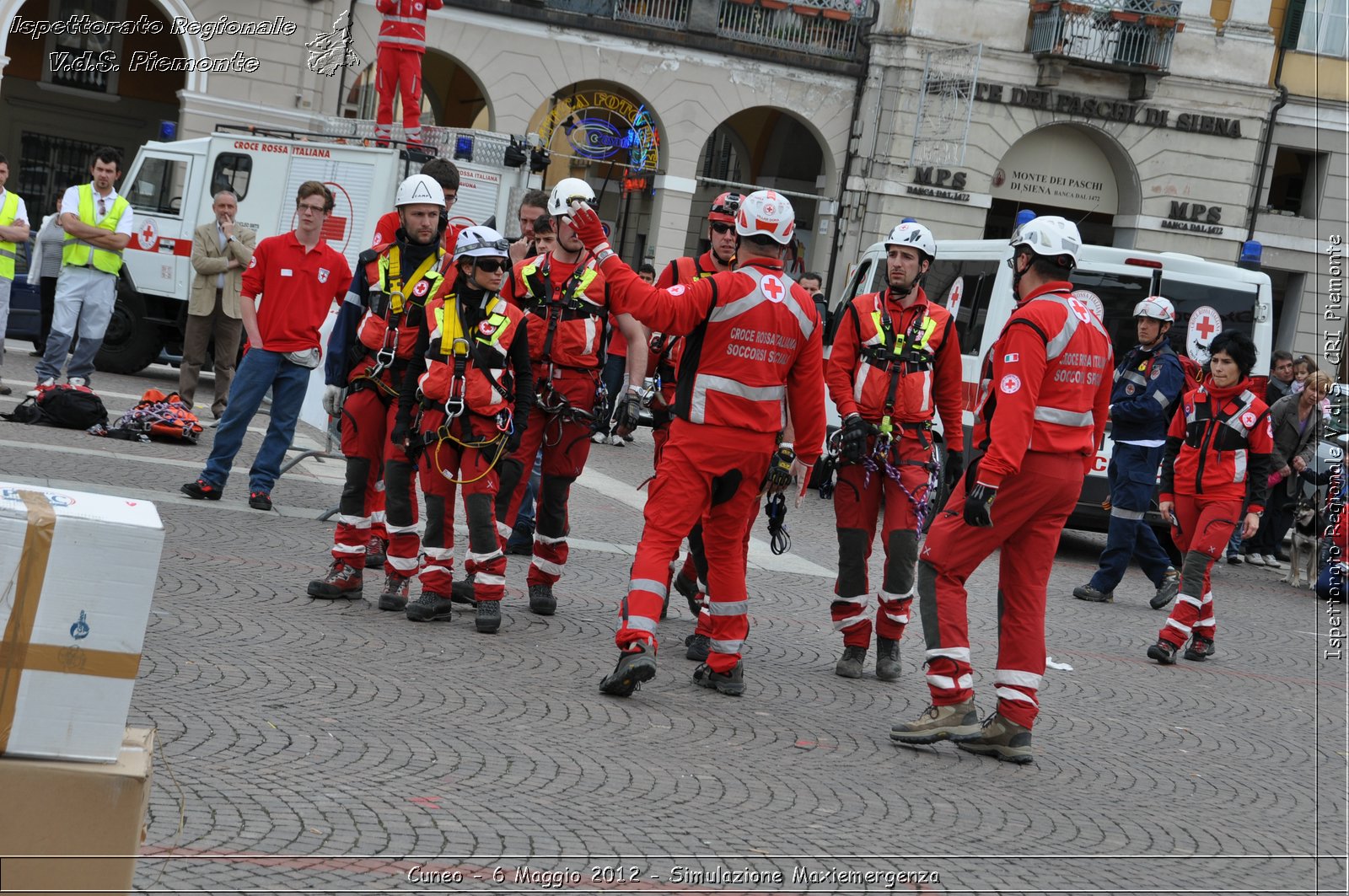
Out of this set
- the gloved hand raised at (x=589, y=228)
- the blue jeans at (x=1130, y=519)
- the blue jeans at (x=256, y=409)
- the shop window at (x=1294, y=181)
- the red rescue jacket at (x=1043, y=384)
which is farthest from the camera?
the shop window at (x=1294, y=181)

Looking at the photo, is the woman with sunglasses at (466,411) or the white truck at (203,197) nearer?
the woman with sunglasses at (466,411)

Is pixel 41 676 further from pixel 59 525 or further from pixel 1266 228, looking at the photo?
pixel 1266 228

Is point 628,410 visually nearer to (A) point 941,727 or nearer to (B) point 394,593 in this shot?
(B) point 394,593

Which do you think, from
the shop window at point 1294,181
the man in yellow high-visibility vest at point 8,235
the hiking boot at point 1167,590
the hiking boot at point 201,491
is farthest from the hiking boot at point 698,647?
the shop window at point 1294,181

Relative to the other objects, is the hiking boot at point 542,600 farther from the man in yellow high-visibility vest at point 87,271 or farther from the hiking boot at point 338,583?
the man in yellow high-visibility vest at point 87,271

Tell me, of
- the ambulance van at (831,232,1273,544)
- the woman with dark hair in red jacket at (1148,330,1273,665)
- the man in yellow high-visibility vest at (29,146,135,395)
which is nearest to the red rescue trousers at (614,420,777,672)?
the woman with dark hair in red jacket at (1148,330,1273,665)

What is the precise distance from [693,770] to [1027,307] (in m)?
2.41

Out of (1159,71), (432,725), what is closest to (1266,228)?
(1159,71)

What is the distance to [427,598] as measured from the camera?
7.34 metres

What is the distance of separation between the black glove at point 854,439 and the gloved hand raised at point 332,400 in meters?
2.58

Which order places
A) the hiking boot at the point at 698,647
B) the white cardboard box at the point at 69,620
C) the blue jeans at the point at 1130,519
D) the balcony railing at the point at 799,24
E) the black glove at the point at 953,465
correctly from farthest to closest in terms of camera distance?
1. the balcony railing at the point at 799,24
2. the blue jeans at the point at 1130,519
3. the black glove at the point at 953,465
4. the hiking boot at the point at 698,647
5. the white cardboard box at the point at 69,620

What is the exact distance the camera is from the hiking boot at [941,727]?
6250 mm

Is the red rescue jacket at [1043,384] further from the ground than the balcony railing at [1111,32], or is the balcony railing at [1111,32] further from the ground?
the balcony railing at [1111,32]

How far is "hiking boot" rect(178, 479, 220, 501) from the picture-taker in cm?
983
